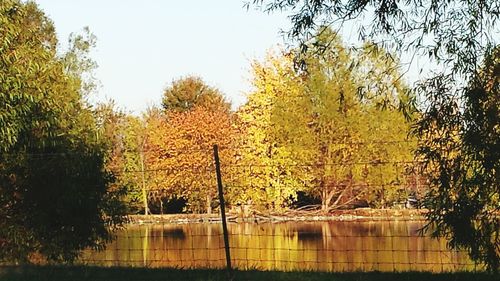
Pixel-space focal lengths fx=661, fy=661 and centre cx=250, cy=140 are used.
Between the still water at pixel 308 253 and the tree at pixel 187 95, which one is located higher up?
the tree at pixel 187 95

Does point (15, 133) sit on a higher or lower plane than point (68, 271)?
higher

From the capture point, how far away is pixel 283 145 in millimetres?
28875

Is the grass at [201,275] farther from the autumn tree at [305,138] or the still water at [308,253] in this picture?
the autumn tree at [305,138]

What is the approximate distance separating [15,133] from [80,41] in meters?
14.4

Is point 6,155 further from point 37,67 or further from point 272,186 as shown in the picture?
point 272,186

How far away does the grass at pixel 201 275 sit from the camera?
718 centimetres

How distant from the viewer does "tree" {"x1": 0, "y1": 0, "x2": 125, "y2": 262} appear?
379 inches

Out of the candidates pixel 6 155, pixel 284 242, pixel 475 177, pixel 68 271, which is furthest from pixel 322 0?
pixel 284 242

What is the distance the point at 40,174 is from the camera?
982 cm

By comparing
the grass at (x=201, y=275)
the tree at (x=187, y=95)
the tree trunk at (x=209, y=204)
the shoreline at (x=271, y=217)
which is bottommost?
the shoreline at (x=271, y=217)

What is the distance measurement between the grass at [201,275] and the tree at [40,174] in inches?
72.0

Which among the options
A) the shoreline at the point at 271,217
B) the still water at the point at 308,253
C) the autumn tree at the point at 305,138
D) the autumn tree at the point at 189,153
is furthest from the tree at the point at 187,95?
the still water at the point at 308,253

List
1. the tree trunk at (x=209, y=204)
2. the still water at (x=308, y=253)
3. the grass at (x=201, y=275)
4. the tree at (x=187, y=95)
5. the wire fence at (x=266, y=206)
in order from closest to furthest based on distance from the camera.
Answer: the grass at (x=201, y=275) → the still water at (x=308, y=253) → the wire fence at (x=266, y=206) → the tree trunk at (x=209, y=204) → the tree at (x=187, y=95)

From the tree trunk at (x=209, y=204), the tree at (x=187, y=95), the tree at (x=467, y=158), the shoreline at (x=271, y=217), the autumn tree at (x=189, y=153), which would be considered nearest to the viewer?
the tree at (x=467, y=158)
